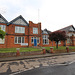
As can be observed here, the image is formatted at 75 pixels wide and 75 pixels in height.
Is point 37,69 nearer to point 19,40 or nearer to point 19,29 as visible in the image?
point 19,40

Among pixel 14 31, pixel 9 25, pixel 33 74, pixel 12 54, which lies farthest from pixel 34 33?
pixel 33 74

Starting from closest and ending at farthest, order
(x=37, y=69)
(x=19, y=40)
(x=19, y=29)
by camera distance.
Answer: (x=37, y=69)
(x=19, y=40)
(x=19, y=29)

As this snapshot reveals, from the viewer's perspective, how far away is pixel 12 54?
10.5 meters

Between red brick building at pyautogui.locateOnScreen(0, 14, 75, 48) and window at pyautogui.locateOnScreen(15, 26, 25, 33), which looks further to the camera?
window at pyautogui.locateOnScreen(15, 26, 25, 33)

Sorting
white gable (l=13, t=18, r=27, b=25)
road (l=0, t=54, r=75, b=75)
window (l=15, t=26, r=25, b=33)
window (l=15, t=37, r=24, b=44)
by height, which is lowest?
road (l=0, t=54, r=75, b=75)

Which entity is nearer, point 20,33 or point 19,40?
point 19,40

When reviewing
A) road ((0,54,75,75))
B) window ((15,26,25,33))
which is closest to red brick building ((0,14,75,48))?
window ((15,26,25,33))

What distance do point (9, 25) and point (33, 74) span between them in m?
17.2

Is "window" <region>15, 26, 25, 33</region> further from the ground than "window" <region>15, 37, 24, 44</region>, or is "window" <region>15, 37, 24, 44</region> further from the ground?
"window" <region>15, 26, 25, 33</region>

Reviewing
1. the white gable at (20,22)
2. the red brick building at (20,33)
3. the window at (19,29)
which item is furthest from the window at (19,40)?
the white gable at (20,22)

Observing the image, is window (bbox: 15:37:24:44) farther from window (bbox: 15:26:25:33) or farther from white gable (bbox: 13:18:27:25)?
white gable (bbox: 13:18:27:25)

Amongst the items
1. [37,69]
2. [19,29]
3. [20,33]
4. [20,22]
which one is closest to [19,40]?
[20,33]

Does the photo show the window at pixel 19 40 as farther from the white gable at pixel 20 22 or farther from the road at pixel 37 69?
the road at pixel 37 69

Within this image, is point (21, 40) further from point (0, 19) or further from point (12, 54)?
point (12, 54)
